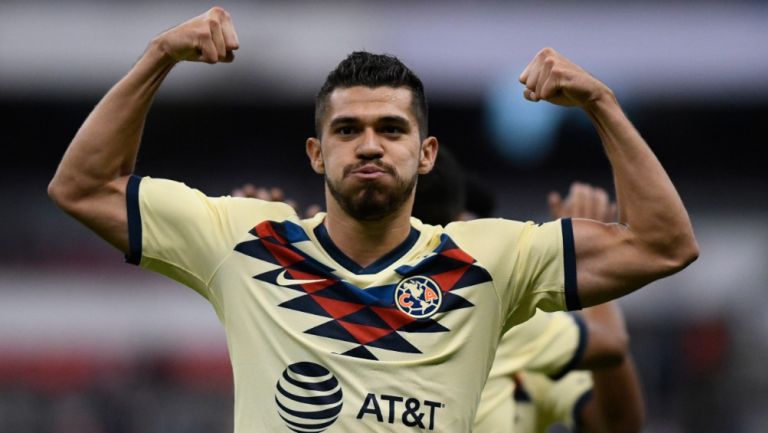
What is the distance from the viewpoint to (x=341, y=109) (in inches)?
166

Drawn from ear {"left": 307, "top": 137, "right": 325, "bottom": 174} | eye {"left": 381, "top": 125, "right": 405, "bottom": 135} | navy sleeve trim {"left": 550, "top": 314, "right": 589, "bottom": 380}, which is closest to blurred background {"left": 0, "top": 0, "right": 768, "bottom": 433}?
navy sleeve trim {"left": 550, "top": 314, "right": 589, "bottom": 380}

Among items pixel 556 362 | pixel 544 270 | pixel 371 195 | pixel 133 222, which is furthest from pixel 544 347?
pixel 133 222

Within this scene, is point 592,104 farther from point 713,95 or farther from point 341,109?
point 713,95

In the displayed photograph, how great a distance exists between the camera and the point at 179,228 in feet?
13.6

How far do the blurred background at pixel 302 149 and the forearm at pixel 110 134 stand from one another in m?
10.2

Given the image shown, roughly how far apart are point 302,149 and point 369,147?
1540 centimetres

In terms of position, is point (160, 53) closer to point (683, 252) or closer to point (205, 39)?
point (205, 39)

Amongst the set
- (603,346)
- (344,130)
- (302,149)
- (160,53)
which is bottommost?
(302,149)

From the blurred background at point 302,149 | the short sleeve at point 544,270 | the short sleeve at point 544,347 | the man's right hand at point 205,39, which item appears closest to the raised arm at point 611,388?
the short sleeve at point 544,347

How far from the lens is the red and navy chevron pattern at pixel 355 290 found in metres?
4.11

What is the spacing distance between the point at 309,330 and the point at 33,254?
1382 cm

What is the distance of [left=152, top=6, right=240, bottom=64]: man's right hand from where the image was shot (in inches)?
158

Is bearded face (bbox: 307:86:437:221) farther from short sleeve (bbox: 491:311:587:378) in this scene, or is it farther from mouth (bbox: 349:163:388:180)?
short sleeve (bbox: 491:311:587:378)

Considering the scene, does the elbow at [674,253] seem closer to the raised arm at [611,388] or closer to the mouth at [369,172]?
the mouth at [369,172]
